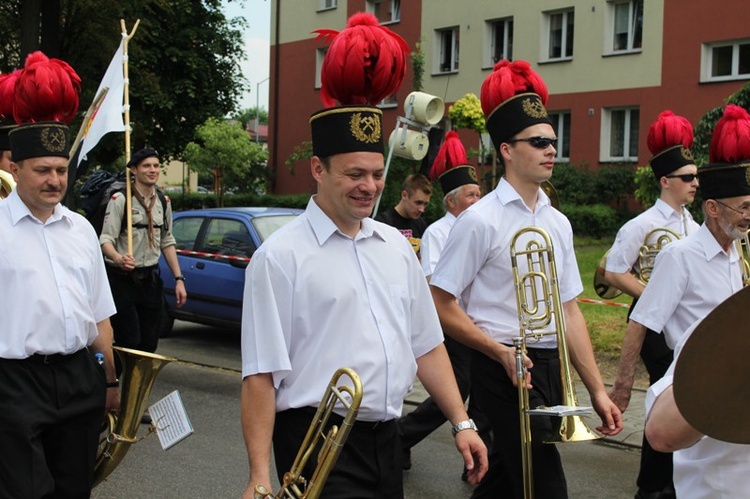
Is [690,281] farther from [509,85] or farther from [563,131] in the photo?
[563,131]

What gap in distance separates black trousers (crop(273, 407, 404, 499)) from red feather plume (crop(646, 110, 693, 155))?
4.09 metres

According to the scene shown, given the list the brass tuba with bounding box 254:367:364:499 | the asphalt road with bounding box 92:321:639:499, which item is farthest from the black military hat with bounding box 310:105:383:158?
the asphalt road with bounding box 92:321:639:499

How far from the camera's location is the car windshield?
10969mm

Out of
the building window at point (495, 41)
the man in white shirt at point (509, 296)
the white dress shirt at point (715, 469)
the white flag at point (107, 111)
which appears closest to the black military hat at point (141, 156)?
the white flag at point (107, 111)

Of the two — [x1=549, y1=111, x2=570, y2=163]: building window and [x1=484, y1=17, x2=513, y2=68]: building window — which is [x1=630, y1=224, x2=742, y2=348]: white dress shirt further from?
[x1=484, y1=17, x2=513, y2=68]: building window

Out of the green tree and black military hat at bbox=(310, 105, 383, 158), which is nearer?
black military hat at bbox=(310, 105, 383, 158)

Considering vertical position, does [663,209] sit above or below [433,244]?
above

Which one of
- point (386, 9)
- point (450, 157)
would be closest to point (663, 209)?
point (450, 157)

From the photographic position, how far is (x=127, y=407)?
15.5 feet

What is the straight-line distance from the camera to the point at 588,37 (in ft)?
89.0

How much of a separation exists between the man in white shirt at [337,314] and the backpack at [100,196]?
192 inches

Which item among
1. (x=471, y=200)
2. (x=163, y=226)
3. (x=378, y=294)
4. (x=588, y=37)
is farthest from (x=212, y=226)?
(x=588, y=37)

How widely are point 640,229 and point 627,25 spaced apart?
21195 mm

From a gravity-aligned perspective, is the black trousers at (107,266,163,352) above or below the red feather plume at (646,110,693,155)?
below
